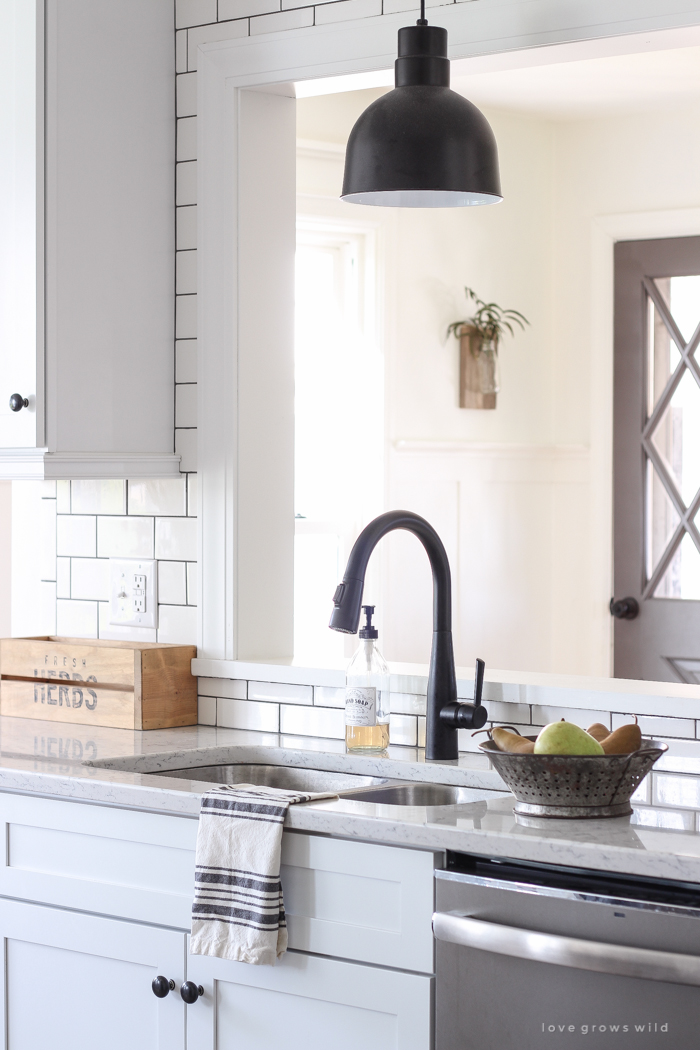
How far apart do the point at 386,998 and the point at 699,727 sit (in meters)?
0.67

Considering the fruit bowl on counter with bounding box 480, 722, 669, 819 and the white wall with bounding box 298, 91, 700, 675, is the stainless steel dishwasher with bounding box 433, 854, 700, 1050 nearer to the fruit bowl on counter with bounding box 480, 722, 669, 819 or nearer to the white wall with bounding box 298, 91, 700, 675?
the fruit bowl on counter with bounding box 480, 722, 669, 819

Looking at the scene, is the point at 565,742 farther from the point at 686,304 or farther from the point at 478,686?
the point at 686,304

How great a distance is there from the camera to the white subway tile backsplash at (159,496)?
262cm

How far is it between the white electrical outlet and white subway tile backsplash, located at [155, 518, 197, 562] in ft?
0.14

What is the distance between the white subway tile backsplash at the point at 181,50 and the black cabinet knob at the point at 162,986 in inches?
69.0

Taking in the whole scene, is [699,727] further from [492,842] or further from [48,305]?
[48,305]

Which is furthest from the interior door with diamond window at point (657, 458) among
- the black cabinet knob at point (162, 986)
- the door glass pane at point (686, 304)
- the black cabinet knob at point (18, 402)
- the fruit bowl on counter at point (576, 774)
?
the black cabinet knob at point (162, 986)

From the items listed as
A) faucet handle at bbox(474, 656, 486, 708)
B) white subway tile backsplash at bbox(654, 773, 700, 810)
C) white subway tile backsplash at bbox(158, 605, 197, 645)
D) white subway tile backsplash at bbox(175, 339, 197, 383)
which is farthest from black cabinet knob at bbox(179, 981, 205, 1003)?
white subway tile backsplash at bbox(175, 339, 197, 383)

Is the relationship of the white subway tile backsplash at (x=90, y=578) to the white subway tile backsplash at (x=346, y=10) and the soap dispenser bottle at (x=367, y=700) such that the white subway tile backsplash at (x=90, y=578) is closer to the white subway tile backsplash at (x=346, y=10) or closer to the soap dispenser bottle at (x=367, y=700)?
the soap dispenser bottle at (x=367, y=700)

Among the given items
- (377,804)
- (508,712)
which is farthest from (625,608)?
(377,804)

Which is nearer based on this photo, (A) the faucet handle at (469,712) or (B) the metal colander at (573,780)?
(B) the metal colander at (573,780)

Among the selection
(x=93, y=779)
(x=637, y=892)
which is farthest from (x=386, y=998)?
(x=93, y=779)

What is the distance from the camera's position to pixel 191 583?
8.55ft

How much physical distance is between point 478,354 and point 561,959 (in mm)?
2884
